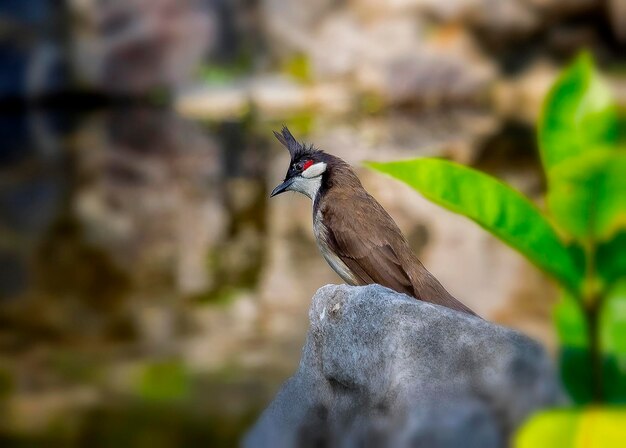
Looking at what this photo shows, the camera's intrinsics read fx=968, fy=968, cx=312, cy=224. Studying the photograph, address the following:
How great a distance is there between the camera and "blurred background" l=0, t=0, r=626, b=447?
22.0ft

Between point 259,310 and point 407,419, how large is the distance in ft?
21.3

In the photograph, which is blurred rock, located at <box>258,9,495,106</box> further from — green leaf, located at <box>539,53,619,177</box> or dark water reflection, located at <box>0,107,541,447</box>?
green leaf, located at <box>539,53,619,177</box>

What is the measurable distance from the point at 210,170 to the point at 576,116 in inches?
485

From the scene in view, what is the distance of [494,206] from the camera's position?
1.15 metres

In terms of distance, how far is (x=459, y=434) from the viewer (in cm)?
141

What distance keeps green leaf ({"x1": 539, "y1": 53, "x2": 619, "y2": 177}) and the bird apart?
1939 millimetres

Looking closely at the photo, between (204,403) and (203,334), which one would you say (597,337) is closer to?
(204,403)

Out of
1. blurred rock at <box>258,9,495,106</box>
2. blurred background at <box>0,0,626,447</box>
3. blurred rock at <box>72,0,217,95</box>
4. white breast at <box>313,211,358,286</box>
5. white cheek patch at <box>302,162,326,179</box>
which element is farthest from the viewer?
blurred rock at <box>258,9,495,106</box>

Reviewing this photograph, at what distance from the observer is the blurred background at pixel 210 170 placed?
6.70 meters

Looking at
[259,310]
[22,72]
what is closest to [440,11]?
[22,72]

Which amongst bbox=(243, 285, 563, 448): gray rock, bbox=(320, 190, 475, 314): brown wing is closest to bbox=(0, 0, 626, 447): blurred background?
bbox=(320, 190, 475, 314): brown wing

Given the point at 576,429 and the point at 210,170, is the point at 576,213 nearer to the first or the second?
the point at 576,429

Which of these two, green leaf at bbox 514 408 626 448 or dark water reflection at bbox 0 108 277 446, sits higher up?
dark water reflection at bbox 0 108 277 446

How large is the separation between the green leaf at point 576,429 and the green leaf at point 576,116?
271 mm
